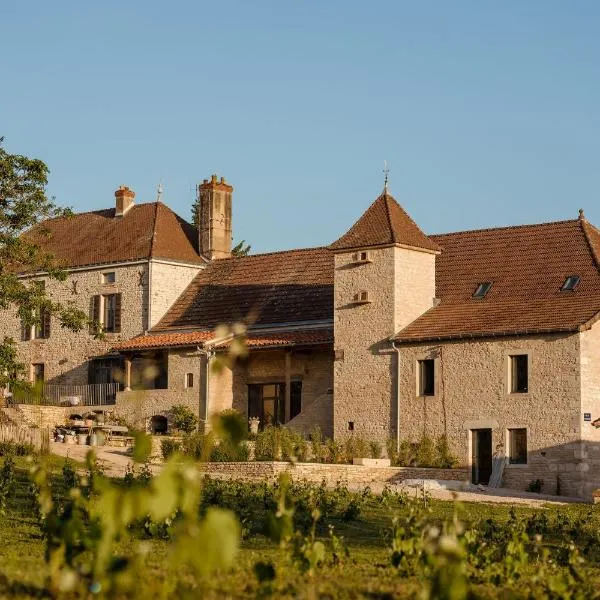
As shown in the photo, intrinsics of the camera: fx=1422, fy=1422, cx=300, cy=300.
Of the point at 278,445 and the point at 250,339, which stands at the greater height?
the point at 250,339

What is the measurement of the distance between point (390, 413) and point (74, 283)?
15641 millimetres

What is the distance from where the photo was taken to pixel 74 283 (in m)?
50.2

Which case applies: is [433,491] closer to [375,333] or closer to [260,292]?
[375,333]

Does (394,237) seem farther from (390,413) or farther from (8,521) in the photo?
(8,521)

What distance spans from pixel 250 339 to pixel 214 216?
24.4 feet

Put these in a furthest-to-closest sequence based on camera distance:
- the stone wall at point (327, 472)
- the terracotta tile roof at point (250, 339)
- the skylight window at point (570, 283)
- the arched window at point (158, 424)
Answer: the arched window at point (158, 424) < the terracotta tile roof at point (250, 339) < the skylight window at point (570, 283) < the stone wall at point (327, 472)

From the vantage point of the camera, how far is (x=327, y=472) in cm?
3466

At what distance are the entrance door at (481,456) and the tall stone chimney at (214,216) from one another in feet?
50.5

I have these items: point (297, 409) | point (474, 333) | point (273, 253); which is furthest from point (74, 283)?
point (474, 333)

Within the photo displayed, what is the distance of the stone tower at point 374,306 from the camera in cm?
3928

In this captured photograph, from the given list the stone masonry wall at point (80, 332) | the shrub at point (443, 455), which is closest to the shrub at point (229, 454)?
the shrub at point (443, 455)

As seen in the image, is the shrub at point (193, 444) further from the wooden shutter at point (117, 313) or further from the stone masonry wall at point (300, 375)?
the wooden shutter at point (117, 313)

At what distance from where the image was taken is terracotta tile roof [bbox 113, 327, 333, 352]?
41500mm

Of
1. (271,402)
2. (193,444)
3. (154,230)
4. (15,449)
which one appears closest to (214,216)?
(154,230)
